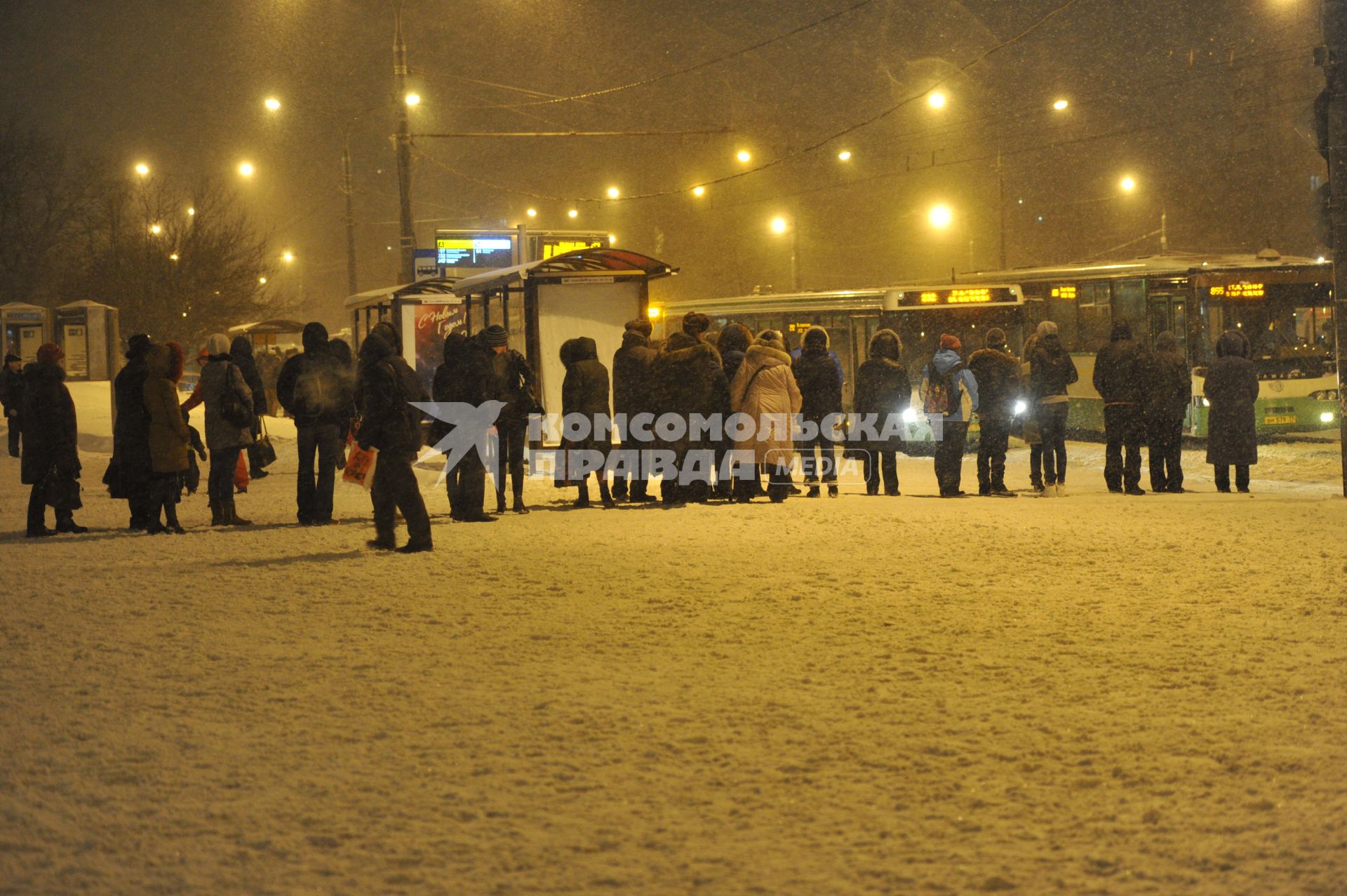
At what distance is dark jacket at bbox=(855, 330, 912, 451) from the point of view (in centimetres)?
1452

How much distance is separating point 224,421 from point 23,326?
936 inches

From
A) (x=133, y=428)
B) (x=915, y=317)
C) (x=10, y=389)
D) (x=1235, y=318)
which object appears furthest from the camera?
(x=915, y=317)

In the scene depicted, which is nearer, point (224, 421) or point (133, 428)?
point (133, 428)

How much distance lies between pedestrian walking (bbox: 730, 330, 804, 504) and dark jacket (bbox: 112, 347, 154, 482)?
5167mm

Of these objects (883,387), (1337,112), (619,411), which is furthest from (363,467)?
(1337,112)

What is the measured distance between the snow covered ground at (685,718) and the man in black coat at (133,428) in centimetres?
155

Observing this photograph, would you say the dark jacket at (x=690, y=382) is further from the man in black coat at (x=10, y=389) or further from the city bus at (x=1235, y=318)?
the city bus at (x=1235, y=318)

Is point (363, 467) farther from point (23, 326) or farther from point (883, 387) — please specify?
point (23, 326)

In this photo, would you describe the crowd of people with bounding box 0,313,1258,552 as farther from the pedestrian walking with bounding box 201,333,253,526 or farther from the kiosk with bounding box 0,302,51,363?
the kiosk with bounding box 0,302,51,363

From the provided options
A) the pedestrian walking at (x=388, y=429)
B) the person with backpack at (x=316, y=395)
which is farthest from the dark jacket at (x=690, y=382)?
the pedestrian walking at (x=388, y=429)

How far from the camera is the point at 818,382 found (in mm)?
14430

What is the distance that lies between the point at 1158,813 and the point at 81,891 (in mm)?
3261

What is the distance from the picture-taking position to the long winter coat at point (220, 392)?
13.1 meters

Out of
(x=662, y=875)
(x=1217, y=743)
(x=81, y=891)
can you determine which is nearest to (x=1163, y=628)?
(x=1217, y=743)
